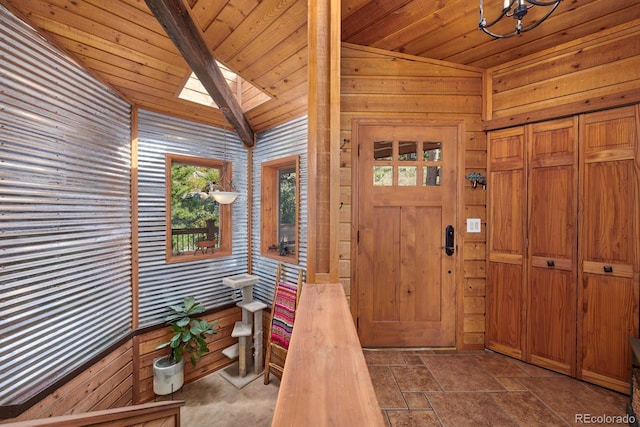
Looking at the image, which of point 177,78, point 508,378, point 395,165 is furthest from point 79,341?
point 508,378

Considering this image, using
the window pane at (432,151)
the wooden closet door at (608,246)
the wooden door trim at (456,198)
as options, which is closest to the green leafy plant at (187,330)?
the wooden door trim at (456,198)

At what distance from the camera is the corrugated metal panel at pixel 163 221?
308cm

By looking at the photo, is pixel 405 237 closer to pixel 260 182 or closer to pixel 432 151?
pixel 432 151

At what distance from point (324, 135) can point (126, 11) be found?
6.04 feet

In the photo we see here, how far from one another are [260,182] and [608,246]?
145 inches

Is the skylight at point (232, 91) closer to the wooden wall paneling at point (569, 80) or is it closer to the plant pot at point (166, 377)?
the wooden wall paneling at point (569, 80)

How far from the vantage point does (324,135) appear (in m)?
1.39

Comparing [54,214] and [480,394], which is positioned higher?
[54,214]

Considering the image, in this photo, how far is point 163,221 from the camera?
3.24m

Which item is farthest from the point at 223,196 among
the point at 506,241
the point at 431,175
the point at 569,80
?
the point at 569,80

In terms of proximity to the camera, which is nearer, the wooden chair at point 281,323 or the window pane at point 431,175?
the window pane at point 431,175

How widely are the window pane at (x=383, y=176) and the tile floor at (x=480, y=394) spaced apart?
4.56ft

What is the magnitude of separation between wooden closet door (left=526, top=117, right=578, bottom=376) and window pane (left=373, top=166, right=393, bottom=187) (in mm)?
1085

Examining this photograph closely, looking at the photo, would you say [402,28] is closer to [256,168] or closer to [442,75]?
[442,75]
